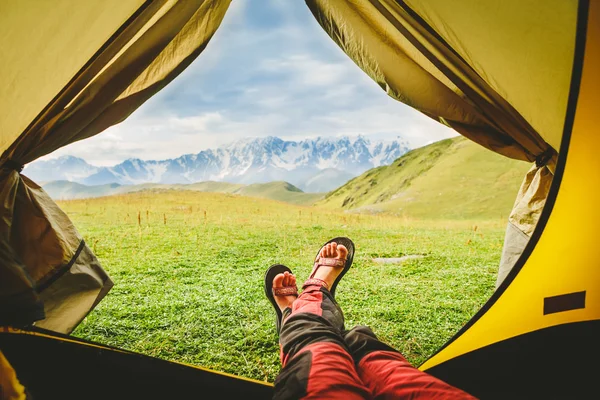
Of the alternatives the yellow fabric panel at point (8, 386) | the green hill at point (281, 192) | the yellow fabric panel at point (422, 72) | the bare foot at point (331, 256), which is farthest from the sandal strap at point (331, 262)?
the green hill at point (281, 192)

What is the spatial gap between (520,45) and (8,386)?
2551mm

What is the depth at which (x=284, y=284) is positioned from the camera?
2.46 metres

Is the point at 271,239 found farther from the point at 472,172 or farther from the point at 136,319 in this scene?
the point at 472,172

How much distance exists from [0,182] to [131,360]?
1095 mm

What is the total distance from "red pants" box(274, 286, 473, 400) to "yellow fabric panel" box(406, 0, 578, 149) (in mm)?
1461

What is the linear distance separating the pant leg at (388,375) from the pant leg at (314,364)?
0.08 metres

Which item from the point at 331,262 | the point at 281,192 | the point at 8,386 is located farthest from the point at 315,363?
the point at 281,192

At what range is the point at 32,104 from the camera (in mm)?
1722

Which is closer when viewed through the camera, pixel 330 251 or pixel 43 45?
pixel 43 45

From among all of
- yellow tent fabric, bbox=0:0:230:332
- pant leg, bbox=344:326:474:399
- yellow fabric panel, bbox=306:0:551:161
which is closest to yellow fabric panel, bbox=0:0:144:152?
yellow tent fabric, bbox=0:0:230:332

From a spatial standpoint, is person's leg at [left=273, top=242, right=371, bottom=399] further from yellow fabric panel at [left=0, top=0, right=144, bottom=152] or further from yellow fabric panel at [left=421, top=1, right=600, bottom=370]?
yellow fabric panel at [left=0, top=0, right=144, bottom=152]

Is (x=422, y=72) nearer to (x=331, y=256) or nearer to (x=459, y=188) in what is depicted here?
(x=331, y=256)

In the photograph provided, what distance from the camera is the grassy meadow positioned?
7.71ft

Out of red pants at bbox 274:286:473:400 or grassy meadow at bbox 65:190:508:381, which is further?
grassy meadow at bbox 65:190:508:381
